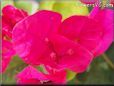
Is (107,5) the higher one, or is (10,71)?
(107,5)

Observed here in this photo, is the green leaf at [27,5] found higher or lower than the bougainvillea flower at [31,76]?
higher

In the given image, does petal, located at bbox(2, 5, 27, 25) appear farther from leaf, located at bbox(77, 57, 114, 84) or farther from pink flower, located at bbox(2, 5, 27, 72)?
leaf, located at bbox(77, 57, 114, 84)

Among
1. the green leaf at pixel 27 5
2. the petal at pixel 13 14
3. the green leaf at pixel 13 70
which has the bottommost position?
the green leaf at pixel 13 70

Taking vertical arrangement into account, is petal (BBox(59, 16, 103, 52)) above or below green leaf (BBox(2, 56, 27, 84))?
above

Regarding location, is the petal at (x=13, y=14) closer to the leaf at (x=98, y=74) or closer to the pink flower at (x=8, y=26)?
the pink flower at (x=8, y=26)

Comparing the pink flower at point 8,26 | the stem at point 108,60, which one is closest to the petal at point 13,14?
the pink flower at point 8,26

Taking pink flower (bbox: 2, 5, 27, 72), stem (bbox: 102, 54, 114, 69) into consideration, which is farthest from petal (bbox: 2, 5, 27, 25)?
stem (bbox: 102, 54, 114, 69)
